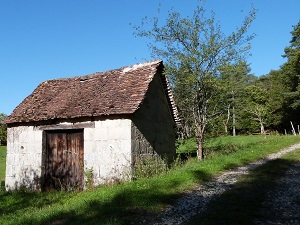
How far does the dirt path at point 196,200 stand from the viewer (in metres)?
5.91

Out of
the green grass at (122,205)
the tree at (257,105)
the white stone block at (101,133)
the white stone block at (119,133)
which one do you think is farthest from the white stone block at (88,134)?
the tree at (257,105)

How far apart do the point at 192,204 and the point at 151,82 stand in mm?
7777

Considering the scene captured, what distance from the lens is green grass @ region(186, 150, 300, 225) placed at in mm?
5625

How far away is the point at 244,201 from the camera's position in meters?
6.85

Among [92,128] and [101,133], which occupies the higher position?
[92,128]

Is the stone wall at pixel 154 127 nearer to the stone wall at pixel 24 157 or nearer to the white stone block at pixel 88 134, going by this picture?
the white stone block at pixel 88 134

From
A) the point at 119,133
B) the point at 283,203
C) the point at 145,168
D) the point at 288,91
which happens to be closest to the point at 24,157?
the point at 119,133

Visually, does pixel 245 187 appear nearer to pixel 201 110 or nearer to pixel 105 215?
pixel 105 215

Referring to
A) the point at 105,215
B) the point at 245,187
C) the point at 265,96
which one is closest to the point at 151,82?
the point at 245,187

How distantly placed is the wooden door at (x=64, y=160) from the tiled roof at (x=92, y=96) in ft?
3.14

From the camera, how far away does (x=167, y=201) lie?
704 centimetres

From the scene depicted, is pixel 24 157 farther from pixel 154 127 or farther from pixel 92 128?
pixel 154 127

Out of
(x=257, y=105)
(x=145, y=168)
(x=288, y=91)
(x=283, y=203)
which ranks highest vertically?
(x=288, y=91)

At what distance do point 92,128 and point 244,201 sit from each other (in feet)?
23.8
